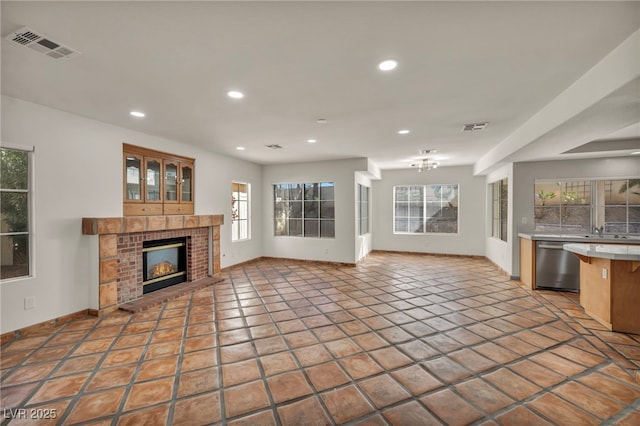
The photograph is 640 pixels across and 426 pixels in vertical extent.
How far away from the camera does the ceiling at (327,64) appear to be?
1683 millimetres

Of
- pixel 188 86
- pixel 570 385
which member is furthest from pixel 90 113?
pixel 570 385

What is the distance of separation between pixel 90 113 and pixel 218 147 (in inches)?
81.7

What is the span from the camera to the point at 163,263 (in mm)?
4785

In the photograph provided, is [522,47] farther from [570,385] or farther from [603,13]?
[570,385]

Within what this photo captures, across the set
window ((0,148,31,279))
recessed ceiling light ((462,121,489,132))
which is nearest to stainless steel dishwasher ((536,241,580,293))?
recessed ceiling light ((462,121,489,132))

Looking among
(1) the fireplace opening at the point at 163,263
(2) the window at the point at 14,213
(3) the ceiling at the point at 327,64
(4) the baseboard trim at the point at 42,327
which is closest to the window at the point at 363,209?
(3) the ceiling at the point at 327,64

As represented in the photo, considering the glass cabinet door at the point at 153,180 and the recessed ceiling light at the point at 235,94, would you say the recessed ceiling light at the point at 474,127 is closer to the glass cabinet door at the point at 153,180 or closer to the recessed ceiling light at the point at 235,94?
the recessed ceiling light at the point at 235,94

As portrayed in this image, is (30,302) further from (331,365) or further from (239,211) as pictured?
(239,211)

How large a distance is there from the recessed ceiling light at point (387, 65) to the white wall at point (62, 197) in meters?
3.87

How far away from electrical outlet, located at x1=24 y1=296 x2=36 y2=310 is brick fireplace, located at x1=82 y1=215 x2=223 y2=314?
0.61 m

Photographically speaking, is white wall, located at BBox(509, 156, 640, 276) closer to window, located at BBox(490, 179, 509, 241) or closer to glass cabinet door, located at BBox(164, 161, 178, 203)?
window, located at BBox(490, 179, 509, 241)

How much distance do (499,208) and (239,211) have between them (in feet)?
20.3

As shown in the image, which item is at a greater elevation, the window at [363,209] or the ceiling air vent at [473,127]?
the ceiling air vent at [473,127]

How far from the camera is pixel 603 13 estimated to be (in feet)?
5.44
